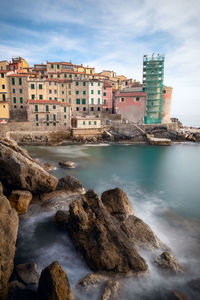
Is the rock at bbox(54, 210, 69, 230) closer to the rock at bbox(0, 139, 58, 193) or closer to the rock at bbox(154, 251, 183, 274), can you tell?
the rock at bbox(0, 139, 58, 193)

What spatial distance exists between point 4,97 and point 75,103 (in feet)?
60.3

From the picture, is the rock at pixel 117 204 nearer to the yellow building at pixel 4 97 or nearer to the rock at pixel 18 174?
the rock at pixel 18 174

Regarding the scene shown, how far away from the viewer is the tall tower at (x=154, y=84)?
5444 centimetres

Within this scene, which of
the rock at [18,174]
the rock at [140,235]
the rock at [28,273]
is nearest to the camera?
the rock at [28,273]

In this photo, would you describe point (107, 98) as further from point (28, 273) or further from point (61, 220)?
point (28, 273)

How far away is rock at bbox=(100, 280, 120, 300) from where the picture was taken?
719cm

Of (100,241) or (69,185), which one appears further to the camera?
(69,185)

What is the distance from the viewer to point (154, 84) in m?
55.0

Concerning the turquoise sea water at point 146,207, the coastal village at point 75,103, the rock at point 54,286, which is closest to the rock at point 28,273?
the turquoise sea water at point 146,207

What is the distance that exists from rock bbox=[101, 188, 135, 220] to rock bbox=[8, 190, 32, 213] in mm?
5400

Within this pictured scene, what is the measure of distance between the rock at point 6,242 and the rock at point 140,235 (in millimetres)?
5682

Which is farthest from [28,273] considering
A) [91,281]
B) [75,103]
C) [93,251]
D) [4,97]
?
[75,103]

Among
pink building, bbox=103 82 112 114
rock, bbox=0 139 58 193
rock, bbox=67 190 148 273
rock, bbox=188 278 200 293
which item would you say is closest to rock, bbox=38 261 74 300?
rock, bbox=67 190 148 273

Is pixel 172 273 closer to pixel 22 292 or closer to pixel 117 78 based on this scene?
pixel 22 292
